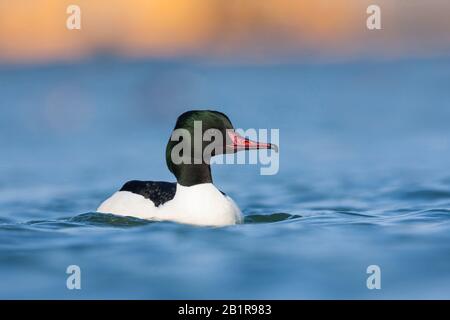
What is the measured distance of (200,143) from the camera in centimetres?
928

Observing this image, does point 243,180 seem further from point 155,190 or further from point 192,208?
point 192,208

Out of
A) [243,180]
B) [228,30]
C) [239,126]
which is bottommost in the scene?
[243,180]

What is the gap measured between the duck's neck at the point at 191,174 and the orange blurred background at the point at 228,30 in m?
16.7

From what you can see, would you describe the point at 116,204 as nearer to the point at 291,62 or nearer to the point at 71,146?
the point at 71,146

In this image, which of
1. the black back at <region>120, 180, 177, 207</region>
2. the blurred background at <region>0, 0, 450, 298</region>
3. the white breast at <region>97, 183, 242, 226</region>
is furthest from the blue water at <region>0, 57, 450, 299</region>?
the black back at <region>120, 180, 177, 207</region>

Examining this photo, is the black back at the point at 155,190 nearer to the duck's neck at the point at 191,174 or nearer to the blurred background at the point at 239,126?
the duck's neck at the point at 191,174

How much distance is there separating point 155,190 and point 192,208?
514mm

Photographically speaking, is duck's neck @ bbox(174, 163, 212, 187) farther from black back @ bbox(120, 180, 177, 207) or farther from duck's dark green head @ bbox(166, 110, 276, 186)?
black back @ bbox(120, 180, 177, 207)

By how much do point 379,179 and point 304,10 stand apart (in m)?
16.5

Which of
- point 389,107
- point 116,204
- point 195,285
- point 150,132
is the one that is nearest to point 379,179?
point 116,204

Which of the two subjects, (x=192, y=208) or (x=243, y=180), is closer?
(x=192, y=208)

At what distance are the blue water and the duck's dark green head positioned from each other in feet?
1.85

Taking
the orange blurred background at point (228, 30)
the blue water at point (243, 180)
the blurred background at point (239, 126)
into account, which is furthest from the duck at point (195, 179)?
the orange blurred background at point (228, 30)

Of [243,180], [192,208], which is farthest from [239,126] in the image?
[192,208]
